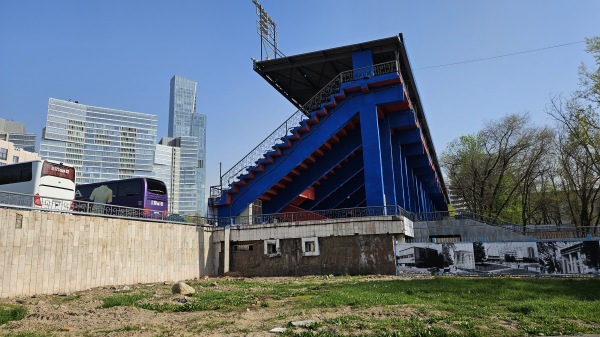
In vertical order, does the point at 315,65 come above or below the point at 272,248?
above

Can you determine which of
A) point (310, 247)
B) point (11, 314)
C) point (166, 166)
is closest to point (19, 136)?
point (166, 166)

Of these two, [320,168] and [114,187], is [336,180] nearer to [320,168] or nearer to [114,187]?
[320,168]

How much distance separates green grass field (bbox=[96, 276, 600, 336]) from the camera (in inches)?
295

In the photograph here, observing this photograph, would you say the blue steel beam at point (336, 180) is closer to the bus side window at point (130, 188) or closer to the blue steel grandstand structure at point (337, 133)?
the blue steel grandstand structure at point (337, 133)

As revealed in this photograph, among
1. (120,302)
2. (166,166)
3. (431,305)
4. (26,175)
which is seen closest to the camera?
(431,305)

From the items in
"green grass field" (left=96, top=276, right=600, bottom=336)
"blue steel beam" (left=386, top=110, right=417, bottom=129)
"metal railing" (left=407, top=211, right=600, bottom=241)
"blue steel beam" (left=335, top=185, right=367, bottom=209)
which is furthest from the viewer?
"blue steel beam" (left=335, top=185, right=367, bottom=209)

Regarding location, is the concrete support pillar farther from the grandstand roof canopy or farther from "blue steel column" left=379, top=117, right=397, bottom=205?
the grandstand roof canopy

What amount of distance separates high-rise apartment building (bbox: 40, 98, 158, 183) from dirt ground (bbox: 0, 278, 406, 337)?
150802 mm

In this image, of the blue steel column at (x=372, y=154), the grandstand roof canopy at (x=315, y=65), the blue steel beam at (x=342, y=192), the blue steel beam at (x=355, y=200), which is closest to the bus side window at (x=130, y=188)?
the grandstand roof canopy at (x=315, y=65)

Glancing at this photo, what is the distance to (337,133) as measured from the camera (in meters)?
25.4

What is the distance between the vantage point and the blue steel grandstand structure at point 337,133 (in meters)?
22.8

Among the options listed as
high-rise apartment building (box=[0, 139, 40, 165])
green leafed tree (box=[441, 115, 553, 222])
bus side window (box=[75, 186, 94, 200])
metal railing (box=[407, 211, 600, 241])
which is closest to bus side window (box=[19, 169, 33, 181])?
bus side window (box=[75, 186, 94, 200])

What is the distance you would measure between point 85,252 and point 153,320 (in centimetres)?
828

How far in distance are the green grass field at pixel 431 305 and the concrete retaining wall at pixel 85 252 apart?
13.2 ft
